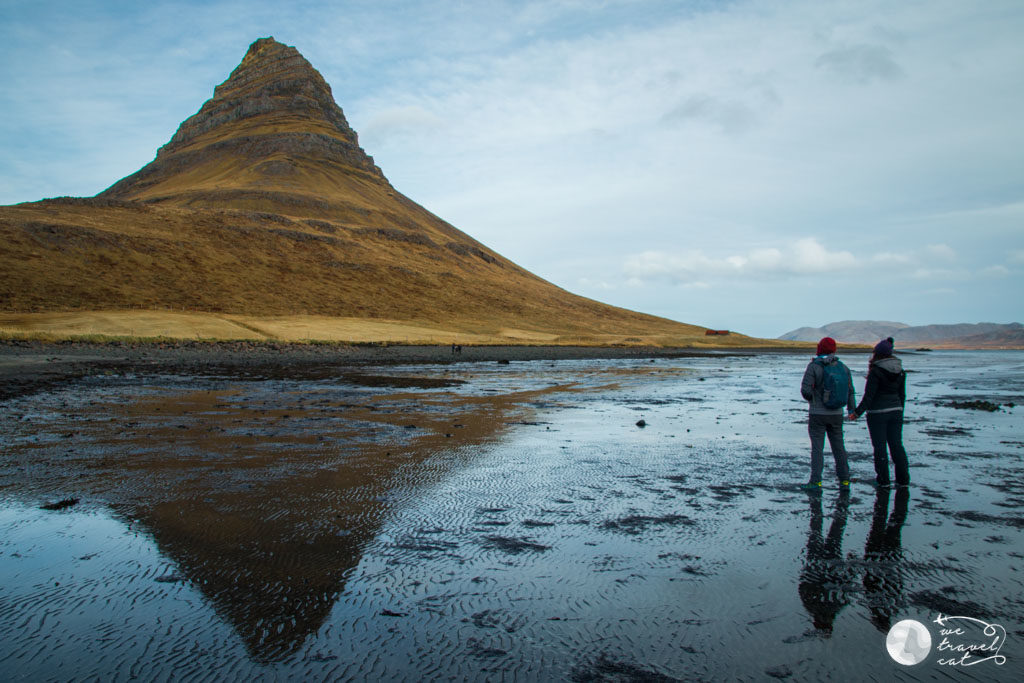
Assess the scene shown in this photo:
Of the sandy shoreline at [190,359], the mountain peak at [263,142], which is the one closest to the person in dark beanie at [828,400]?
the sandy shoreline at [190,359]

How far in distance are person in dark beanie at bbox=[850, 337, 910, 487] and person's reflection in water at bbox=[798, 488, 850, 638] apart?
2081mm

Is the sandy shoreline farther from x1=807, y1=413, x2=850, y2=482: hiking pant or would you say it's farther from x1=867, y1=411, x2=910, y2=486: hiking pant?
x1=867, y1=411, x2=910, y2=486: hiking pant

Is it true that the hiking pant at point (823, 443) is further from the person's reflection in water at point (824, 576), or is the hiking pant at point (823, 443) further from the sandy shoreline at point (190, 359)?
the sandy shoreline at point (190, 359)

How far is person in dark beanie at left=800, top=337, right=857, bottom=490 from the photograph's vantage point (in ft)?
27.1

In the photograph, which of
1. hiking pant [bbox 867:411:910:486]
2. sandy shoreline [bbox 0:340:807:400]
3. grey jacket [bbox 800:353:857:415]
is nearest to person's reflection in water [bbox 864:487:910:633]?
hiking pant [bbox 867:411:910:486]

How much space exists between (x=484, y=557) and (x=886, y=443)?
652cm

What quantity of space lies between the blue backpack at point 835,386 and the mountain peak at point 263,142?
12808 centimetres

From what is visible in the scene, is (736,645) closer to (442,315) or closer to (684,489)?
(684,489)

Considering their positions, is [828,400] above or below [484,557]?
above

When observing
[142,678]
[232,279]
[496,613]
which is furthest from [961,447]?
[232,279]

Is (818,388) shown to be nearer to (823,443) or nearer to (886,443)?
(823,443)

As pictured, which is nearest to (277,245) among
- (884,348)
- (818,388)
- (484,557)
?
(818,388)

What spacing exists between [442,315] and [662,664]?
8333 cm

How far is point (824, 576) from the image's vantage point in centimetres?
509
